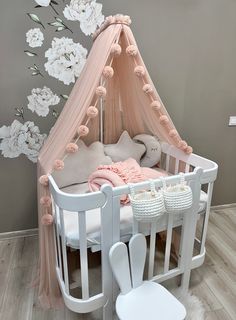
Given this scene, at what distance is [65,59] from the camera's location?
2.17 m

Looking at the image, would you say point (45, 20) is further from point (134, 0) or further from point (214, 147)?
point (214, 147)

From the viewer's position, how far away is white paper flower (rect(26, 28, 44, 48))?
2062mm

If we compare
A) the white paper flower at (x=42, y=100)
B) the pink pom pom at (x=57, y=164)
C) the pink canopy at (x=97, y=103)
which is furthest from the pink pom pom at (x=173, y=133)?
the white paper flower at (x=42, y=100)

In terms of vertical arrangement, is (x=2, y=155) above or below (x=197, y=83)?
below

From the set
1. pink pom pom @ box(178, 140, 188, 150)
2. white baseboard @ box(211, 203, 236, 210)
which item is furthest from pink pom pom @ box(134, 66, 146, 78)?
white baseboard @ box(211, 203, 236, 210)

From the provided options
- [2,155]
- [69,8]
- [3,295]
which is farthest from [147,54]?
[3,295]

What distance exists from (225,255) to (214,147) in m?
1.14

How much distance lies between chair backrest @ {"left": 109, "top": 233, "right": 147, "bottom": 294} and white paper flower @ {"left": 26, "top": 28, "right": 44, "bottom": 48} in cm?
172

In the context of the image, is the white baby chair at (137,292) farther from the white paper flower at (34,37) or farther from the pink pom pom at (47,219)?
the white paper flower at (34,37)

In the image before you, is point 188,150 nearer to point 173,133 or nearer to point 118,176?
point 173,133

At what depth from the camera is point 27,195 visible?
7.97 feet

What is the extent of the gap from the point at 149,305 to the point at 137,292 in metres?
0.11

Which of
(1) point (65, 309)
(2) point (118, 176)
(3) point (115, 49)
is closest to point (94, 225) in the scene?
(2) point (118, 176)

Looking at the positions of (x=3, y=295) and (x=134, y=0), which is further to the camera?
(x=134, y=0)
